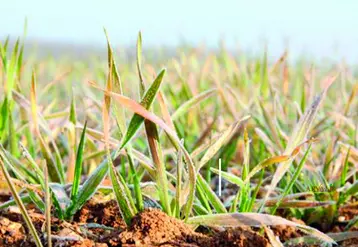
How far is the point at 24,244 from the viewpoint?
0.95 metres

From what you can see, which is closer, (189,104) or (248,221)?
(248,221)

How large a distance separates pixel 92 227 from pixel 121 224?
0.06 meters

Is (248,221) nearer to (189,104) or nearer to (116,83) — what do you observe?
(116,83)

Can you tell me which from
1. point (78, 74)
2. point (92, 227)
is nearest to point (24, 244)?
point (92, 227)

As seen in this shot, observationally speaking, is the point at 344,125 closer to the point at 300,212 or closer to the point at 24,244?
the point at 300,212

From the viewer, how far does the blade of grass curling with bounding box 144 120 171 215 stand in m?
0.95

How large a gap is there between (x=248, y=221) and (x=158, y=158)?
169mm

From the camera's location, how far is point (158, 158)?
967mm

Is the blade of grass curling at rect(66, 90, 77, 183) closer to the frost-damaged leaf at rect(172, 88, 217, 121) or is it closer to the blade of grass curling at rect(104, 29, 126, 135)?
the frost-damaged leaf at rect(172, 88, 217, 121)

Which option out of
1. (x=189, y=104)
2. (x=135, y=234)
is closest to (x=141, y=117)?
(x=135, y=234)

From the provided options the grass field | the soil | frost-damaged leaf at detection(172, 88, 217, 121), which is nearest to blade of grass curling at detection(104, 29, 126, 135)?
the grass field

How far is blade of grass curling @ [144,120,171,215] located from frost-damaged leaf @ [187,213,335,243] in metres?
0.05

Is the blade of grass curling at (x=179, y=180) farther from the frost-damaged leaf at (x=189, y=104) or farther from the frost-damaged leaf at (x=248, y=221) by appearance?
the frost-damaged leaf at (x=189, y=104)

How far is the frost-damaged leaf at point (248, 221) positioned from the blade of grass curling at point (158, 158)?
53 millimetres
